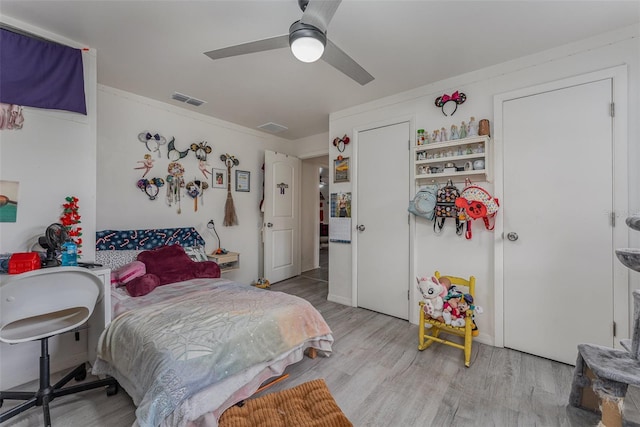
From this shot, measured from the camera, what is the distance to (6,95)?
5.68ft

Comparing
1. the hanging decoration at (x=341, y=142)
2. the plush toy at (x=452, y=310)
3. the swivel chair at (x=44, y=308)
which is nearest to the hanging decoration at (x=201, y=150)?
the hanging decoration at (x=341, y=142)

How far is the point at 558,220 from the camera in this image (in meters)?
2.10

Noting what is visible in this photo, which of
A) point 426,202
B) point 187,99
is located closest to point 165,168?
point 187,99

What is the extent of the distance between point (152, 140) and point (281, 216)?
6.89ft

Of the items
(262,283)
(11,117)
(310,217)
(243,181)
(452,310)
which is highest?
(11,117)

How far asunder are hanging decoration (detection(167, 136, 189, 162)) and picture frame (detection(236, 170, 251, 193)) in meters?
0.84

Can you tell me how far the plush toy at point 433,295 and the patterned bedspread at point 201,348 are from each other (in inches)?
34.3

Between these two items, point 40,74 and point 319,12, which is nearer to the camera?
point 319,12

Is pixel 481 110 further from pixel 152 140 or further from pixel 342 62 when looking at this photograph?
pixel 152 140

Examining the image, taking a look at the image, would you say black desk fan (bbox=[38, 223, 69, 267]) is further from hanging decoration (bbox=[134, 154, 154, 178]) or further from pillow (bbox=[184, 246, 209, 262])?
hanging decoration (bbox=[134, 154, 154, 178])

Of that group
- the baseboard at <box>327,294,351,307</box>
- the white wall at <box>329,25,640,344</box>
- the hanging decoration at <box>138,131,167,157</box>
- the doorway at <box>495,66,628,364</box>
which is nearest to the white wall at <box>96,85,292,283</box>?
the hanging decoration at <box>138,131,167,157</box>

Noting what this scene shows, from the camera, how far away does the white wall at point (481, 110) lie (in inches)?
73.5

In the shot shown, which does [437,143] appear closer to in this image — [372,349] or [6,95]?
[372,349]

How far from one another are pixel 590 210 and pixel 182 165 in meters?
4.17
